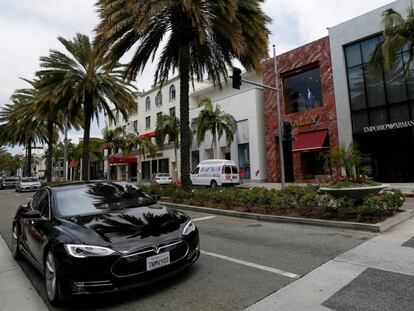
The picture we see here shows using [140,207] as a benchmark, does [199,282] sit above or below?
below

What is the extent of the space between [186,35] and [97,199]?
10.8 m

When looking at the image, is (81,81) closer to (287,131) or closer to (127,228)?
(287,131)

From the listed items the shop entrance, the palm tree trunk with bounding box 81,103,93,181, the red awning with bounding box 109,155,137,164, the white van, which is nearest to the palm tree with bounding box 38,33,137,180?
the palm tree trunk with bounding box 81,103,93,181

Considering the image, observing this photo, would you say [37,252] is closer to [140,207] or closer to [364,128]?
[140,207]

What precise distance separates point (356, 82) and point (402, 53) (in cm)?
329

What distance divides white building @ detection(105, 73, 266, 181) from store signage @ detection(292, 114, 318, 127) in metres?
4.02

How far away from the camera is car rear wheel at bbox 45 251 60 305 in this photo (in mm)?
3939

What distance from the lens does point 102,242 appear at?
387cm

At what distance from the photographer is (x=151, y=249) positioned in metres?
3.96

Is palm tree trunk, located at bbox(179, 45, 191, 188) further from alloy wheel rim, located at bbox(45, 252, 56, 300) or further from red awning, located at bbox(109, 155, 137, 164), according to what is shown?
red awning, located at bbox(109, 155, 137, 164)

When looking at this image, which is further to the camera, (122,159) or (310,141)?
(122,159)

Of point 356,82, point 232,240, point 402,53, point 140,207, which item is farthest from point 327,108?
point 140,207

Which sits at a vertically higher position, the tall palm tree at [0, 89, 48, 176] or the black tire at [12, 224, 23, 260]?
the tall palm tree at [0, 89, 48, 176]

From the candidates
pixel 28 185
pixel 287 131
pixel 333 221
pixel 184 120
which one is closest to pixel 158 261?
pixel 333 221
